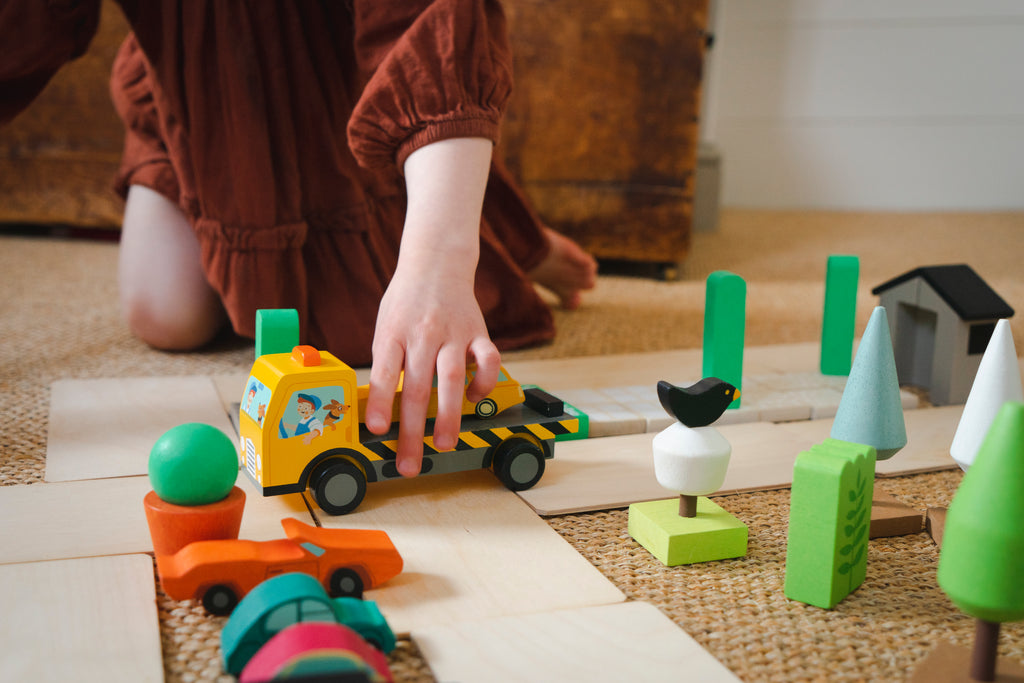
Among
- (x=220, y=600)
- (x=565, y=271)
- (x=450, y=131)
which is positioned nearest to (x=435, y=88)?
(x=450, y=131)

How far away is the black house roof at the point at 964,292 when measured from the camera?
908mm

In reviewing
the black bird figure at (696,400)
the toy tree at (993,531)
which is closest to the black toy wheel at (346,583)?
the black bird figure at (696,400)

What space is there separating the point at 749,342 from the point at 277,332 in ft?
2.39

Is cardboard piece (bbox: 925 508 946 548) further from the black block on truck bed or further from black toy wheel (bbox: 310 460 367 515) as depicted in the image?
black toy wheel (bbox: 310 460 367 515)

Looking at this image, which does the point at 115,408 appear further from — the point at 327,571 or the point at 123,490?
the point at 327,571

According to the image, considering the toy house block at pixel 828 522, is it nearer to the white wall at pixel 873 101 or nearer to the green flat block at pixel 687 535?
the green flat block at pixel 687 535

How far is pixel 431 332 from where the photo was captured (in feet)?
2.09

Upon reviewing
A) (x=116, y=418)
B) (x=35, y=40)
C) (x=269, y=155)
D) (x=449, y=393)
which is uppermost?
(x=35, y=40)

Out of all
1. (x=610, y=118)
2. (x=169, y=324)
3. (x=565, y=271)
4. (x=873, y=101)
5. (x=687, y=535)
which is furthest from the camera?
(x=873, y=101)

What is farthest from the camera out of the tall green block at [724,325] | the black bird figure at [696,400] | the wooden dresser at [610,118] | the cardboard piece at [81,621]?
the wooden dresser at [610,118]

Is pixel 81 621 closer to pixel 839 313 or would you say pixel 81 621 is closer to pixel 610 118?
pixel 839 313

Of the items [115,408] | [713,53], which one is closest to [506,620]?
[115,408]

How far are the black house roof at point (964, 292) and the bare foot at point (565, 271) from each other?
1.72 ft

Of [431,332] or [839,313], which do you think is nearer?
[431,332]
